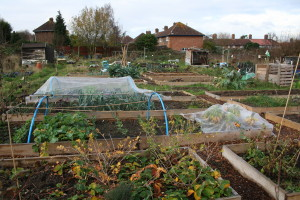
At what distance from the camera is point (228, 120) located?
474 cm

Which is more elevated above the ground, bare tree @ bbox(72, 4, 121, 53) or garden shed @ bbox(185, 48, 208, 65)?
bare tree @ bbox(72, 4, 121, 53)

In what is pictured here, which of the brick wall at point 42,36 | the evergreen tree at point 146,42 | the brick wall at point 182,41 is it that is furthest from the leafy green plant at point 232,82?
the brick wall at point 42,36

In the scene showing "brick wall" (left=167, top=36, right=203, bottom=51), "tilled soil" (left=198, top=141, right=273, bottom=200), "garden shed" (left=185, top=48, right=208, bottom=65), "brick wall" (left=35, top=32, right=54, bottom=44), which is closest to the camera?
"tilled soil" (left=198, top=141, right=273, bottom=200)

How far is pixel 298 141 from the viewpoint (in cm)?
398

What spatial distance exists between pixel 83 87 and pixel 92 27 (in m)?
28.8

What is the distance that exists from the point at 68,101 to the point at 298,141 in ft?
17.2

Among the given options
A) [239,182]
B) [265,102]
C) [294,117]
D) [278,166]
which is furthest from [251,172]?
[265,102]

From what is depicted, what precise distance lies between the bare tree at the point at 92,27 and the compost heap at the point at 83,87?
1042 inches

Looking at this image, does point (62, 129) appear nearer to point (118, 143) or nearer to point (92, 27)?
point (118, 143)

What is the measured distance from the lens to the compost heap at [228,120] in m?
4.75

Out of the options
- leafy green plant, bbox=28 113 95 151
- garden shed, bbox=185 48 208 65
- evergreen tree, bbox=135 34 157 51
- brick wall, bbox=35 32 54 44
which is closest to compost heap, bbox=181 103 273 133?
leafy green plant, bbox=28 113 95 151

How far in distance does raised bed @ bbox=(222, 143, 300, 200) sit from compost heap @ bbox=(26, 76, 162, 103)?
2794 mm

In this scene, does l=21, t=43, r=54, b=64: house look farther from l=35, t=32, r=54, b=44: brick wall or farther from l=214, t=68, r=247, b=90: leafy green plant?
l=35, t=32, r=54, b=44: brick wall

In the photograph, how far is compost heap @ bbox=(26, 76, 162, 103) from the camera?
612 cm
